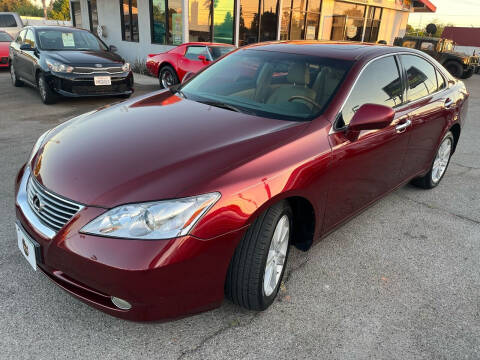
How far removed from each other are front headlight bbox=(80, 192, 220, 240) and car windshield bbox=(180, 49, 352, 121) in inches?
42.8

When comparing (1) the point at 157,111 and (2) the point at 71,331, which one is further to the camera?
(1) the point at 157,111

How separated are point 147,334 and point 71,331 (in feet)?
1.35

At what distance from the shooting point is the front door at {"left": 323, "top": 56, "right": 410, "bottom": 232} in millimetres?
2559

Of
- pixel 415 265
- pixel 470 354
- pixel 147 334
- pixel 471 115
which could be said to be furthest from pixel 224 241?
pixel 471 115

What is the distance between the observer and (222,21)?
13.8 metres

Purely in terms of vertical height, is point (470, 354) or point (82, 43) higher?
point (82, 43)

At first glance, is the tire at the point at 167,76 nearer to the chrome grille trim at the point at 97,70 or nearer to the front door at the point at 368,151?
the chrome grille trim at the point at 97,70

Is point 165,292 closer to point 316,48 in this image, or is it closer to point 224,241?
point 224,241

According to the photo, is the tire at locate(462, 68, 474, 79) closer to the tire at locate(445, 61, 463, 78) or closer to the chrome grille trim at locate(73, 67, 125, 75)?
the tire at locate(445, 61, 463, 78)

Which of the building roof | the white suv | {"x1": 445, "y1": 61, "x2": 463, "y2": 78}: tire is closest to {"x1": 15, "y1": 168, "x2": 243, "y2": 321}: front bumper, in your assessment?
the white suv

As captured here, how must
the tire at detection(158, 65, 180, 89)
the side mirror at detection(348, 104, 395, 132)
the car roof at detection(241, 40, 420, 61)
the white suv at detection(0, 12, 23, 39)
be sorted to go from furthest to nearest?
the white suv at detection(0, 12, 23, 39) → the tire at detection(158, 65, 180, 89) → the car roof at detection(241, 40, 420, 61) → the side mirror at detection(348, 104, 395, 132)

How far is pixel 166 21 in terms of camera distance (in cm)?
1332

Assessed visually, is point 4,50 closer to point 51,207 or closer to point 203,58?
point 203,58

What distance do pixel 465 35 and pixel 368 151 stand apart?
34.3 m
